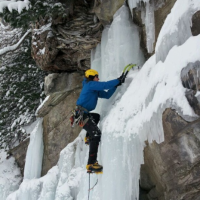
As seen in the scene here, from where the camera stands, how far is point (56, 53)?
5.75 m

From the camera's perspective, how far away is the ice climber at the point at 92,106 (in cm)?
353

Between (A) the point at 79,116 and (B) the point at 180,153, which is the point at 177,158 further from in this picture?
(A) the point at 79,116

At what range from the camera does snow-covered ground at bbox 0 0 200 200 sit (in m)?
2.71

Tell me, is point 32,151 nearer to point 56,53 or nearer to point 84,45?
point 56,53

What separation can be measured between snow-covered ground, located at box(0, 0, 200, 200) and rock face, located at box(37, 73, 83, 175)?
1.35 m

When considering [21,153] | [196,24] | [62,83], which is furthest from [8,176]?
[196,24]

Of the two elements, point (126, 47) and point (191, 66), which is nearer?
point (191, 66)

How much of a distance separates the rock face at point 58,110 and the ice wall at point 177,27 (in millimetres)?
3715

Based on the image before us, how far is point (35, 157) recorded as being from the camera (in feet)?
21.1

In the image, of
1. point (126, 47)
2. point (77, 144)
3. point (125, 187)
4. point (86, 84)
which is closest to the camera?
point (125, 187)

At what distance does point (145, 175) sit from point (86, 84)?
1.62 metres

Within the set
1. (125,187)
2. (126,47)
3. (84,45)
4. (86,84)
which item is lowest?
(125,187)

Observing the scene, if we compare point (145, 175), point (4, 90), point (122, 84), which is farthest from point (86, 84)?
point (4, 90)

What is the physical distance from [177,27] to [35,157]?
4.95 metres
